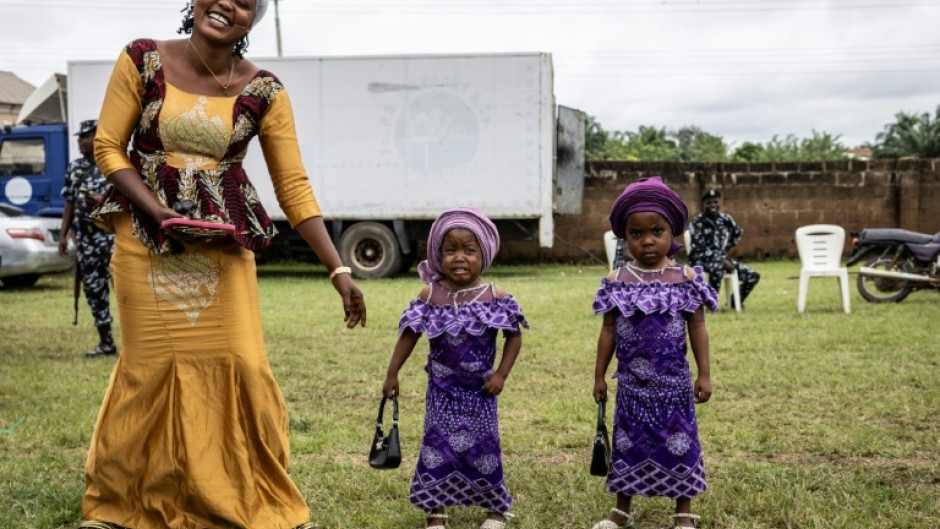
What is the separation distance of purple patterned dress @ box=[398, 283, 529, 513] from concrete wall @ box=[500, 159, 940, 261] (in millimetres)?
15742

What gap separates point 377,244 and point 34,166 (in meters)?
Result: 5.60

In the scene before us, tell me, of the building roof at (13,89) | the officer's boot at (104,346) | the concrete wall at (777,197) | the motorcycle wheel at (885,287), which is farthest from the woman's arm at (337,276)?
the building roof at (13,89)

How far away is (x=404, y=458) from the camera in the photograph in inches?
203

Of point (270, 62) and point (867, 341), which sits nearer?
point (867, 341)

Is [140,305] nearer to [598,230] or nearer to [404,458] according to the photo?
[404,458]

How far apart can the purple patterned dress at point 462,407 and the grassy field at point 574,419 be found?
8.6 inches

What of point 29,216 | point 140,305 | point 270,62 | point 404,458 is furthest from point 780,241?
point 140,305

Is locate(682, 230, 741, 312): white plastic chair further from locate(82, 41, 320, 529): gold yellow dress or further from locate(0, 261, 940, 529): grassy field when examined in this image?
locate(82, 41, 320, 529): gold yellow dress

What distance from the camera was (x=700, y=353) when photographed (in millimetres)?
3889

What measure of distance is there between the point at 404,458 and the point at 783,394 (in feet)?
9.10

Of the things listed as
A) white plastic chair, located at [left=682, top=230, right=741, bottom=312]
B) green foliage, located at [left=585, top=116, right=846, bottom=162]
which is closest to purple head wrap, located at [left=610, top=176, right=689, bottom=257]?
white plastic chair, located at [left=682, top=230, right=741, bottom=312]

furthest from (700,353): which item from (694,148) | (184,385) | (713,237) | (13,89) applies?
(13,89)

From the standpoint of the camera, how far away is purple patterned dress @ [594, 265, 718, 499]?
12.7 feet

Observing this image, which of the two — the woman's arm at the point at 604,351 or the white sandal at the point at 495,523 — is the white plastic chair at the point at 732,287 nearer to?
the woman's arm at the point at 604,351
